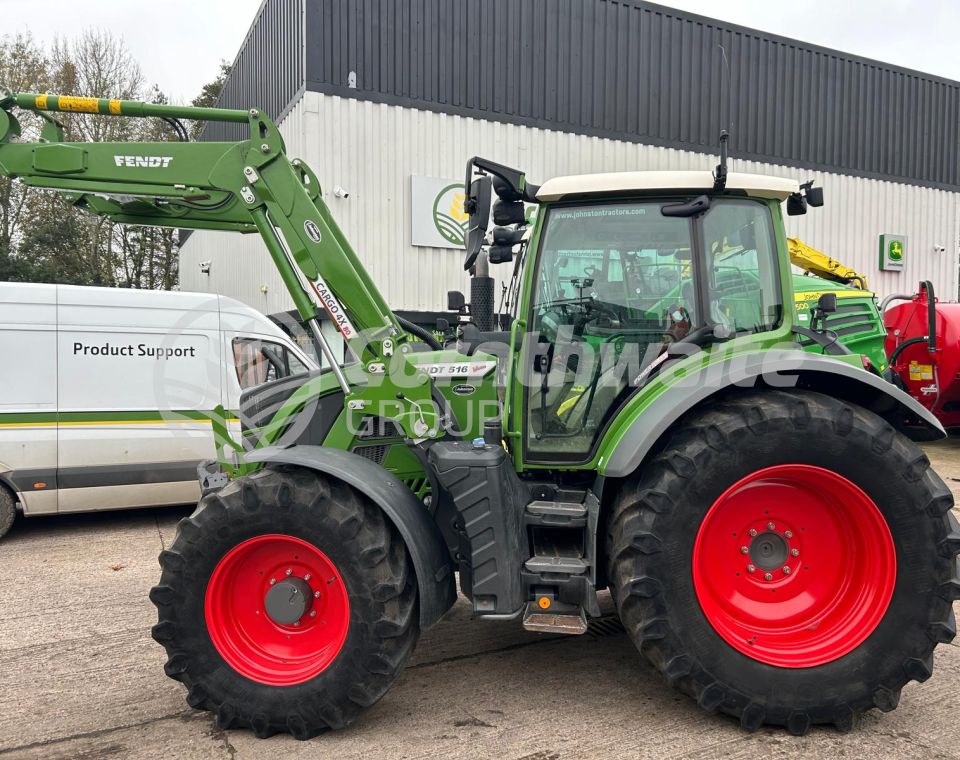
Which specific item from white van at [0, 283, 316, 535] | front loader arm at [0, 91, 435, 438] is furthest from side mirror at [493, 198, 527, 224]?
white van at [0, 283, 316, 535]

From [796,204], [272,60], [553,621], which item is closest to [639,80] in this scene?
[272,60]

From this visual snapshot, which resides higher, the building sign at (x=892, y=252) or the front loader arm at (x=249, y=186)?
the building sign at (x=892, y=252)

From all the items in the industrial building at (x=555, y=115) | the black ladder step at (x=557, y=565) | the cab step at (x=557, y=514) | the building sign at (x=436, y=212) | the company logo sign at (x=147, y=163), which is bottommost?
the black ladder step at (x=557, y=565)

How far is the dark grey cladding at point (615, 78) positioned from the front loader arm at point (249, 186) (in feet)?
23.5

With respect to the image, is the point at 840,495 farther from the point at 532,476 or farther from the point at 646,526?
the point at 532,476

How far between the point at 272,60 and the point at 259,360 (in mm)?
7307

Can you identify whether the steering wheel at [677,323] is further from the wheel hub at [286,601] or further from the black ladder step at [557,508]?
the wheel hub at [286,601]

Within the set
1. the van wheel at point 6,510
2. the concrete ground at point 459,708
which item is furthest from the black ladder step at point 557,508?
the van wheel at point 6,510

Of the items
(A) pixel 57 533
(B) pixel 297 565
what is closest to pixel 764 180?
(B) pixel 297 565

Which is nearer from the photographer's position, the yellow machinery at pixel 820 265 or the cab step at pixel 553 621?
the cab step at pixel 553 621

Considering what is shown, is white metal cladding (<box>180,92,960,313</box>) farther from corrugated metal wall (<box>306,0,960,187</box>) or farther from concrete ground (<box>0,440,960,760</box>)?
concrete ground (<box>0,440,960,760</box>)

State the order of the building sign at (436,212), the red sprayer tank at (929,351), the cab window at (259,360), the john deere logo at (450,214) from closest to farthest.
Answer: the cab window at (259,360), the red sprayer tank at (929,351), the building sign at (436,212), the john deere logo at (450,214)

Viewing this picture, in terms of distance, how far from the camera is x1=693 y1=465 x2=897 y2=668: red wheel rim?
2.86m

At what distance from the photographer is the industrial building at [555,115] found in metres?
10.3
